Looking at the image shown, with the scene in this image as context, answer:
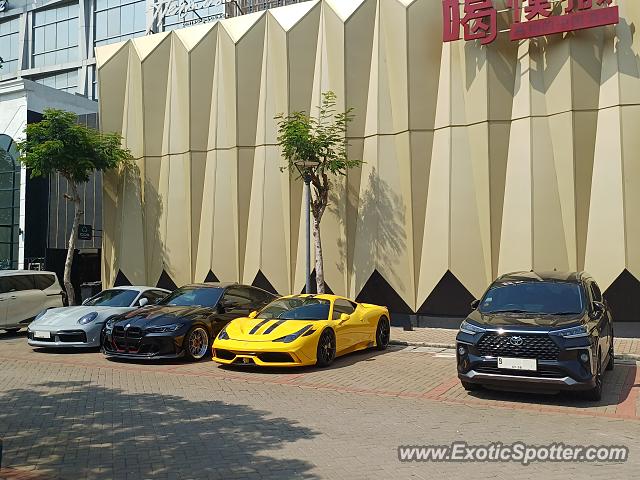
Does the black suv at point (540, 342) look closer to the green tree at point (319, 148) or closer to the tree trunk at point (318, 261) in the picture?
the tree trunk at point (318, 261)

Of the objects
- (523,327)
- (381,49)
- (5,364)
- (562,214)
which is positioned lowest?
(5,364)

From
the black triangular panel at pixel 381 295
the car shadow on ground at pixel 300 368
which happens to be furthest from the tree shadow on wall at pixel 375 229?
the car shadow on ground at pixel 300 368

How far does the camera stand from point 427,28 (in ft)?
51.3

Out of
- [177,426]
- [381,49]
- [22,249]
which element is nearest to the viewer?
[177,426]

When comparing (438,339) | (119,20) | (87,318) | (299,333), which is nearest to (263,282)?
(438,339)

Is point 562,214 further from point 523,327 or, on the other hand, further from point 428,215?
point 523,327

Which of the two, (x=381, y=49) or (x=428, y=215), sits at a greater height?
(x=381, y=49)

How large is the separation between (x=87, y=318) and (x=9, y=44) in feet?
164

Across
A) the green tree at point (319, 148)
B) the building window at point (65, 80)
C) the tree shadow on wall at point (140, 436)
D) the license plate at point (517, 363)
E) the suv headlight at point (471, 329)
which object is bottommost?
the tree shadow on wall at point (140, 436)

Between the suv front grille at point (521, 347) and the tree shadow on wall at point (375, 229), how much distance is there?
26.6 feet

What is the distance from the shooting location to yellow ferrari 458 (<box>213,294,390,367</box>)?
30.8ft

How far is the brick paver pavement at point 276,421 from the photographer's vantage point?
4.94 m

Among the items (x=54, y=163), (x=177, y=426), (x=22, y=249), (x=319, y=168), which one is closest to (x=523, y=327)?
(x=177, y=426)

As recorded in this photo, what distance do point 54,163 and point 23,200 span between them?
6.55 m
